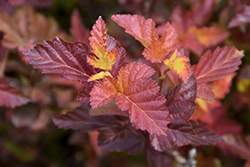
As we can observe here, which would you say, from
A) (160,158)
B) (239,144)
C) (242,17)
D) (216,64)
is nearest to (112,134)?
(160,158)

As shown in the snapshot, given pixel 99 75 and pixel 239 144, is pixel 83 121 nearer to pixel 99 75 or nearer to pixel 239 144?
pixel 99 75

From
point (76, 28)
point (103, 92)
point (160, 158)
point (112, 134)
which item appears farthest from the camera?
point (76, 28)

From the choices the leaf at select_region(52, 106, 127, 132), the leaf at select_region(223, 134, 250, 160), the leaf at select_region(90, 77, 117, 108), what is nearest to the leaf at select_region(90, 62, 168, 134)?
the leaf at select_region(90, 77, 117, 108)

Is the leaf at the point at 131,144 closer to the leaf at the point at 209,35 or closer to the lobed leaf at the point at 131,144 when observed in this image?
the lobed leaf at the point at 131,144

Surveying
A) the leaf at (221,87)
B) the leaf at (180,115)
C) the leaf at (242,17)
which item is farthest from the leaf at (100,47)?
the leaf at (242,17)


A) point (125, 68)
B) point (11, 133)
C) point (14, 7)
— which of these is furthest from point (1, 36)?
point (125, 68)

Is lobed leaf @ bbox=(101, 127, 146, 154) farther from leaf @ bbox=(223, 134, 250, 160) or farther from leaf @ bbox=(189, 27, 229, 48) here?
leaf @ bbox=(189, 27, 229, 48)
